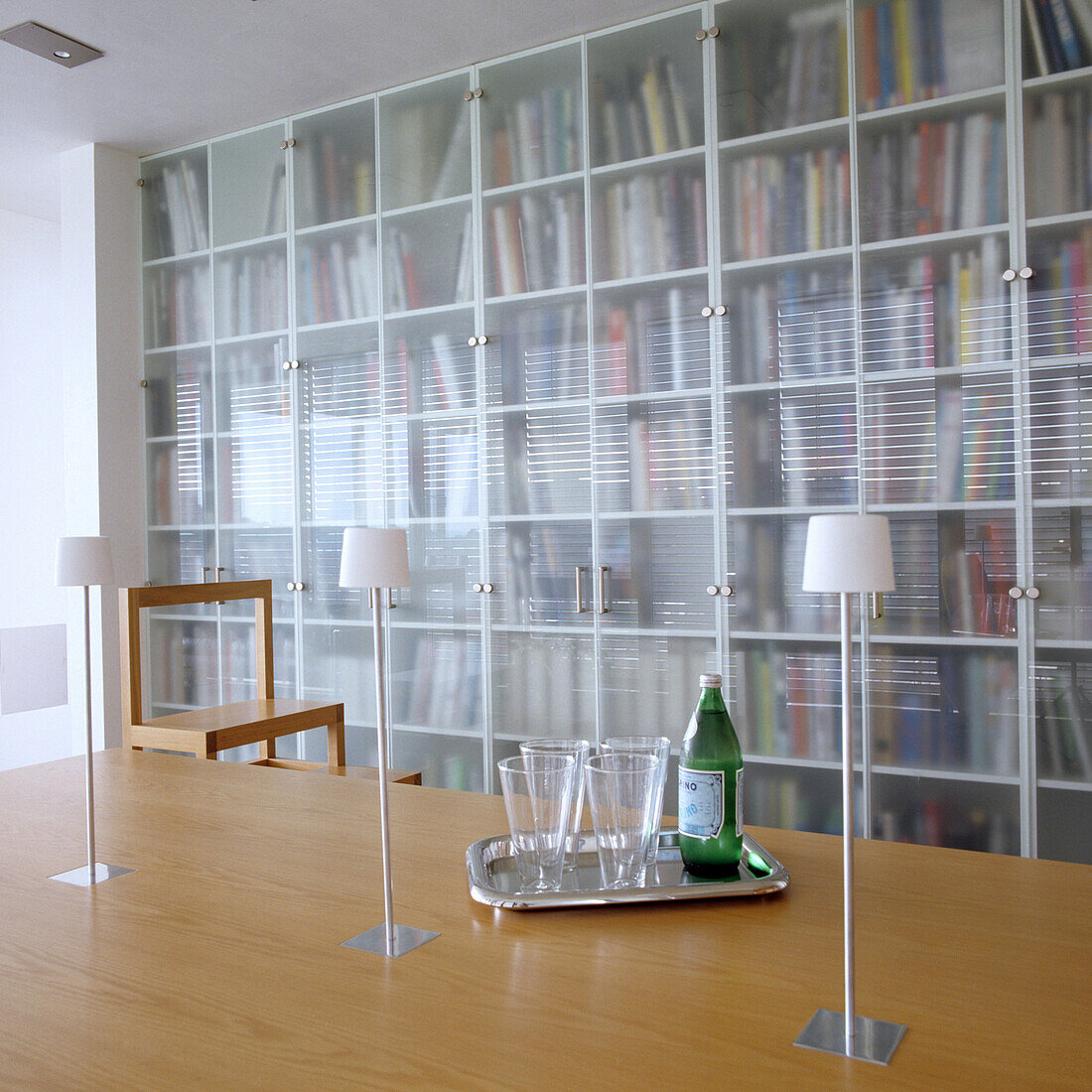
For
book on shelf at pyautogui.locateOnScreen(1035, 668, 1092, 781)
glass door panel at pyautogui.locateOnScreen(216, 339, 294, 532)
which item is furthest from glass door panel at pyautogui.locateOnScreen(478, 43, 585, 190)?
book on shelf at pyautogui.locateOnScreen(1035, 668, 1092, 781)

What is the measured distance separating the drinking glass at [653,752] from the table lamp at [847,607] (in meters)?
0.25

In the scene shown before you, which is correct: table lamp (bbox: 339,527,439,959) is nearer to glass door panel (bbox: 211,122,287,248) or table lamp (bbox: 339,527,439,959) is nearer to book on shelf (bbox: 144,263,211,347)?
glass door panel (bbox: 211,122,287,248)

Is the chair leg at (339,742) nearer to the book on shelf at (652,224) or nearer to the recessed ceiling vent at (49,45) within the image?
the book on shelf at (652,224)

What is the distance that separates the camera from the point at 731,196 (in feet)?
9.25

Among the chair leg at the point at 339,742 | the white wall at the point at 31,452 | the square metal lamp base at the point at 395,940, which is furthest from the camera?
the white wall at the point at 31,452

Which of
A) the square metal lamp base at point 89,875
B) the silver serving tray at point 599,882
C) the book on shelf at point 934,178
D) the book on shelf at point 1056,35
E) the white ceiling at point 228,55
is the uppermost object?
the white ceiling at point 228,55

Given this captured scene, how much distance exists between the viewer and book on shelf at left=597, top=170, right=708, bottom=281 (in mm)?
2871

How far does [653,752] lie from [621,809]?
0.29ft

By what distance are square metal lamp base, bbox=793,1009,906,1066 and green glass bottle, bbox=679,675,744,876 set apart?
265 mm

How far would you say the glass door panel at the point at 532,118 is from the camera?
3051mm

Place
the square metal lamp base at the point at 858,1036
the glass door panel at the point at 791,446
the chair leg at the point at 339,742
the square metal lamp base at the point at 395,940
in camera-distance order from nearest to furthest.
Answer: the square metal lamp base at the point at 858,1036 → the square metal lamp base at the point at 395,940 → the glass door panel at the point at 791,446 → the chair leg at the point at 339,742

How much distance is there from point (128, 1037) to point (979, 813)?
7.55ft

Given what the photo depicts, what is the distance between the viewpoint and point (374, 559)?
2.97 feet

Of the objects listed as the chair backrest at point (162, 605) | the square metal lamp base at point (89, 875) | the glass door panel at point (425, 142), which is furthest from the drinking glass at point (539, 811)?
the glass door panel at point (425, 142)
